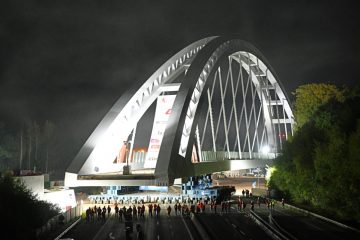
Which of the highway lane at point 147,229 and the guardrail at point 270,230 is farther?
the highway lane at point 147,229

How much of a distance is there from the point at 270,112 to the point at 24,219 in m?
55.6

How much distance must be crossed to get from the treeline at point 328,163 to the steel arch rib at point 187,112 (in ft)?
30.7

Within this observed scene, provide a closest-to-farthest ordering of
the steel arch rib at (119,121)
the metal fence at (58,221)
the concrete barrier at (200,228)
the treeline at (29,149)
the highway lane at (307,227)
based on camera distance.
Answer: the concrete barrier at (200,228)
the highway lane at (307,227)
the metal fence at (58,221)
the steel arch rib at (119,121)
the treeline at (29,149)

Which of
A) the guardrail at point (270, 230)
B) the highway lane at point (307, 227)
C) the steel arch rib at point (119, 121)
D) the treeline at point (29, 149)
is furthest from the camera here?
the treeline at point (29, 149)

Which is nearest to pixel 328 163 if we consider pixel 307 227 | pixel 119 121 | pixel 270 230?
pixel 307 227

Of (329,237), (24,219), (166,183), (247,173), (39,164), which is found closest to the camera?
(329,237)

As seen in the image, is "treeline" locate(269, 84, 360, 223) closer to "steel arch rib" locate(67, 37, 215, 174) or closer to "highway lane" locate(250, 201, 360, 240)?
"highway lane" locate(250, 201, 360, 240)

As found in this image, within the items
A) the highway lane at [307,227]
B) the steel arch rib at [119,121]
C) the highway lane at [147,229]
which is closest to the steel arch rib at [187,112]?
the steel arch rib at [119,121]

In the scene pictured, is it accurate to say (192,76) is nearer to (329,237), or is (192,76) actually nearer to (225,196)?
(225,196)

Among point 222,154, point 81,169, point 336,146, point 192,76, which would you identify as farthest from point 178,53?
point 336,146

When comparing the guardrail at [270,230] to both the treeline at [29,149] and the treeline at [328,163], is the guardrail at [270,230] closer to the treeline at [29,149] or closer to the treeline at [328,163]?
the treeline at [328,163]

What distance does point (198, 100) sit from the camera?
41.5 meters

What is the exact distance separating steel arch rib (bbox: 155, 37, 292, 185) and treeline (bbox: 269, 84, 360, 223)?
9.37 m

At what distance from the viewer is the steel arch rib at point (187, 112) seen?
1319 inches
